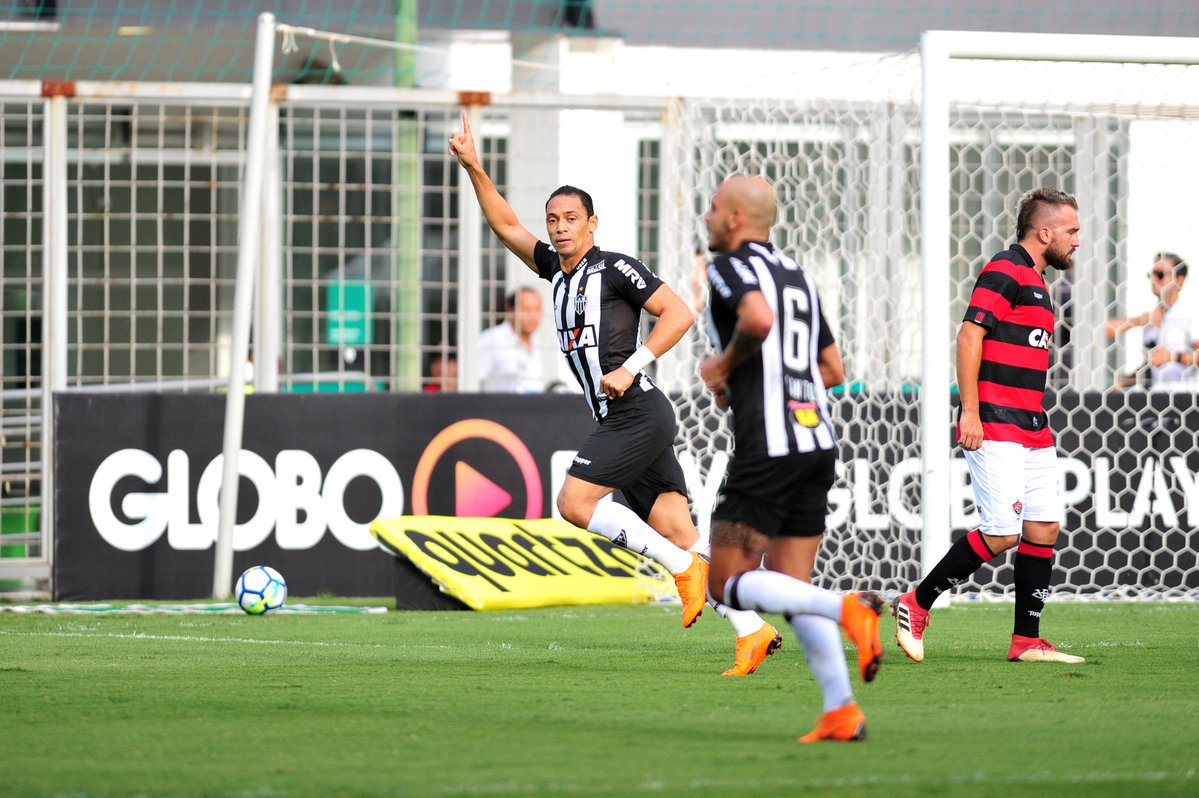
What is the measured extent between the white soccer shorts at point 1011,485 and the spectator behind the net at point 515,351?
5.23 meters

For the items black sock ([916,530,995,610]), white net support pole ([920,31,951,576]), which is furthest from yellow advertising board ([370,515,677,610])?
black sock ([916,530,995,610])

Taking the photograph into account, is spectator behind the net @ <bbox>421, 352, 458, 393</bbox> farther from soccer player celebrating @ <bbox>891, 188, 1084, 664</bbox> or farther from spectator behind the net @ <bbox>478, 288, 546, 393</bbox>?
soccer player celebrating @ <bbox>891, 188, 1084, 664</bbox>

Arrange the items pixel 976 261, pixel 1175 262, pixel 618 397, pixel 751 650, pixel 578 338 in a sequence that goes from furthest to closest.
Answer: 1. pixel 976 261
2. pixel 1175 262
3. pixel 578 338
4. pixel 618 397
5. pixel 751 650

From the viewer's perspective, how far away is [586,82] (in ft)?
50.7

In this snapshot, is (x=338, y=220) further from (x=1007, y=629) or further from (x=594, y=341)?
(x=1007, y=629)

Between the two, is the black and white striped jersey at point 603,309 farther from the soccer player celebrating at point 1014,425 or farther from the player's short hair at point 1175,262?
the player's short hair at point 1175,262

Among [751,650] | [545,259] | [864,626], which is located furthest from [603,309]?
[864,626]

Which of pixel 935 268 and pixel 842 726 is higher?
pixel 935 268

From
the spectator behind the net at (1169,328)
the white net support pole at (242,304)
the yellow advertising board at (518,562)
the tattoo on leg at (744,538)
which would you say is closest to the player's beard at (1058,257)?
the tattoo on leg at (744,538)

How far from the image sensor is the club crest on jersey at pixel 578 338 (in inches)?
311

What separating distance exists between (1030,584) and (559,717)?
9.08 ft

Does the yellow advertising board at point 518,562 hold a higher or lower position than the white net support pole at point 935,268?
lower

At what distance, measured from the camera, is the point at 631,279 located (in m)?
7.80

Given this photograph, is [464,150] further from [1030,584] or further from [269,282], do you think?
[269,282]
